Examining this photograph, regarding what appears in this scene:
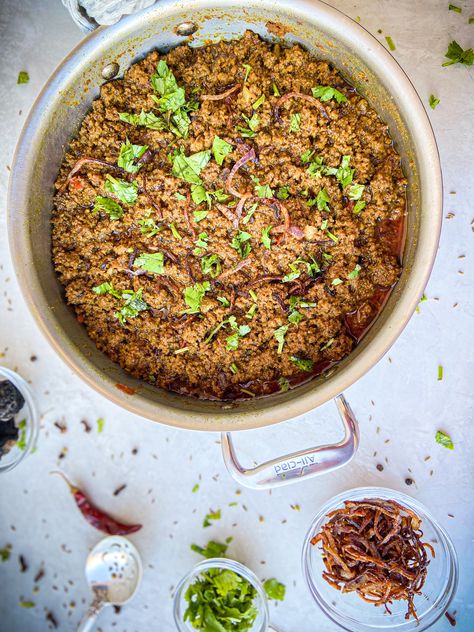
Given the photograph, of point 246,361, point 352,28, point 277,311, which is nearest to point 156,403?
point 246,361

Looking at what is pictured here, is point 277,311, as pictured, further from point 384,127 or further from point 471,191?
point 471,191

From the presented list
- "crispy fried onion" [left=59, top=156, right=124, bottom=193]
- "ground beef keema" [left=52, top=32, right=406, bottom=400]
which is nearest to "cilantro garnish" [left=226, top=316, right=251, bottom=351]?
"ground beef keema" [left=52, top=32, right=406, bottom=400]

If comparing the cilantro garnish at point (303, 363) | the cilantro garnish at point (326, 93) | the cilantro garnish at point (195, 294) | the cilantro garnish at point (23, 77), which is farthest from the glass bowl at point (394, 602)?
the cilantro garnish at point (23, 77)

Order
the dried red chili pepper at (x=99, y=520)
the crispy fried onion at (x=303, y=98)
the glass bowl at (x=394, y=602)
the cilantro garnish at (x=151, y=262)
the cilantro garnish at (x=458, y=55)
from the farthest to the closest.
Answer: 1. the dried red chili pepper at (x=99, y=520)
2. the glass bowl at (x=394, y=602)
3. the cilantro garnish at (x=458, y=55)
4. the cilantro garnish at (x=151, y=262)
5. the crispy fried onion at (x=303, y=98)

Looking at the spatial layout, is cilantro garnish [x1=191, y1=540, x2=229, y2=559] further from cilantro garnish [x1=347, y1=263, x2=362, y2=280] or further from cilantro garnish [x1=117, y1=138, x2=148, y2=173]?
cilantro garnish [x1=117, y1=138, x2=148, y2=173]

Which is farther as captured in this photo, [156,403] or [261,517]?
[261,517]

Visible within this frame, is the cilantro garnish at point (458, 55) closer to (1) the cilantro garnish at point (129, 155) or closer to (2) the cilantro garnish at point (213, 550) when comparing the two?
(1) the cilantro garnish at point (129, 155)
